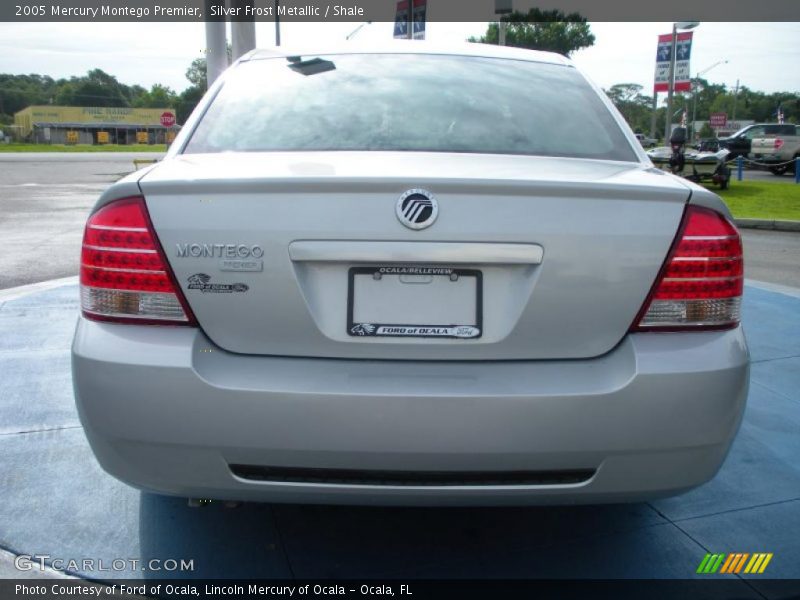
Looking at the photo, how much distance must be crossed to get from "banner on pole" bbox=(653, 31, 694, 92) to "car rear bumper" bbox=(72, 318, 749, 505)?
104 feet

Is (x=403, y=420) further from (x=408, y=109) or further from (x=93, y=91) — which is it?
(x=93, y=91)

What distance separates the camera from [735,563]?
2.82 metres

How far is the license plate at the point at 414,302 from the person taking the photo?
7.30 feet

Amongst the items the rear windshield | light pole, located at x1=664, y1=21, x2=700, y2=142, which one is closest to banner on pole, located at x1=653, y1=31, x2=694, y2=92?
light pole, located at x1=664, y1=21, x2=700, y2=142

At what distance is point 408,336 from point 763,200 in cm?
1768

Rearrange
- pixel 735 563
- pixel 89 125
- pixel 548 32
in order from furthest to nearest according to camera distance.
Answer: pixel 89 125, pixel 548 32, pixel 735 563

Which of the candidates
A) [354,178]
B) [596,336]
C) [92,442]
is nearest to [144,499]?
[92,442]

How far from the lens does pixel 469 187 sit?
2240 mm

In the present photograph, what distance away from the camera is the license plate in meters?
2.23

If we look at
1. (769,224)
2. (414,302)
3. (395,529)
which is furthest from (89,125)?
(414,302)

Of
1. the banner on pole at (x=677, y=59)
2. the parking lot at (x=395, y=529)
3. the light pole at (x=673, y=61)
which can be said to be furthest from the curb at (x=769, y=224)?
the banner on pole at (x=677, y=59)

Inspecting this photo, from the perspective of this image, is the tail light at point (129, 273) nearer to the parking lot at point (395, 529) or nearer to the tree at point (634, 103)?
the parking lot at point (395, 529)

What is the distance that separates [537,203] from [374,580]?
1.34 meters

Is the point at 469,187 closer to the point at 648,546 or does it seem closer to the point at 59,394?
the point at 648,546
